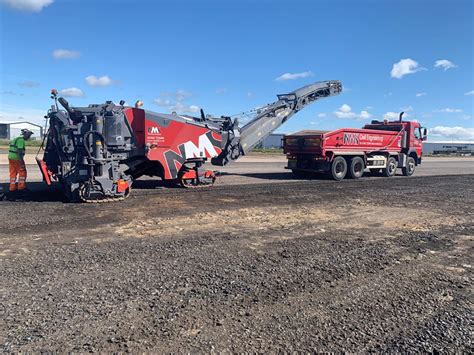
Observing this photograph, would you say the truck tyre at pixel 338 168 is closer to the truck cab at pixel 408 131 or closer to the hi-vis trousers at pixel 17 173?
the truck cab at pixel 408 131

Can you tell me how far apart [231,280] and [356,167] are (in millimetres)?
13768

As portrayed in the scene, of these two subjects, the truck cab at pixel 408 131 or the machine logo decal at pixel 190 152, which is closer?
the machine logo decal at pixel 190 152

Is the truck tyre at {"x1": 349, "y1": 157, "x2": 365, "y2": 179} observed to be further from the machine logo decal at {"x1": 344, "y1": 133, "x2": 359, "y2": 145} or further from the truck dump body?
the machine logo decal at {"x1": 344, "y1": 133, "x2": 359, "y2": 145}

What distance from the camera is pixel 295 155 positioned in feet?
56.0

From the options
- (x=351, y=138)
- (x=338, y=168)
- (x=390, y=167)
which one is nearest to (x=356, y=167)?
(x=338, y=168)

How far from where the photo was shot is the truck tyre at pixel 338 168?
627 inches

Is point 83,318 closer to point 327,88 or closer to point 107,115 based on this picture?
point 107,115

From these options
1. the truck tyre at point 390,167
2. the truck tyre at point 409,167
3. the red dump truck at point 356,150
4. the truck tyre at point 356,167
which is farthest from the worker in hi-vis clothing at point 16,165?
the truck tyre at point 409,167

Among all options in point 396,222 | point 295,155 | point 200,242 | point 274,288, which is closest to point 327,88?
point 295,155

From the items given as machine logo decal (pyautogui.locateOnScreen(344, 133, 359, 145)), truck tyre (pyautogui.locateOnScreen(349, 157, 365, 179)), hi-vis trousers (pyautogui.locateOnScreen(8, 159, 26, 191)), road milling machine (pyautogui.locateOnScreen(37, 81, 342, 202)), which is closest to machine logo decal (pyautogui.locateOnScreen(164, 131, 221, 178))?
road milling machine (pyautogui.locateOnScreen(37, 81, 342, 202))

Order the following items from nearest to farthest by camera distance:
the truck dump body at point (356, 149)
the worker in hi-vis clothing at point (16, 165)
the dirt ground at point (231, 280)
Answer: the dirt ground at point (231, 280), the worker in hi-vis clothing at point (16, 165), the truck dump body at point (356, 149)

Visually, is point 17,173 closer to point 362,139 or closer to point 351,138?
point 351,138

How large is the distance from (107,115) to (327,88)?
11.3m

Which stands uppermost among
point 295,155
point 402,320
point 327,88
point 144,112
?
point 327,88
